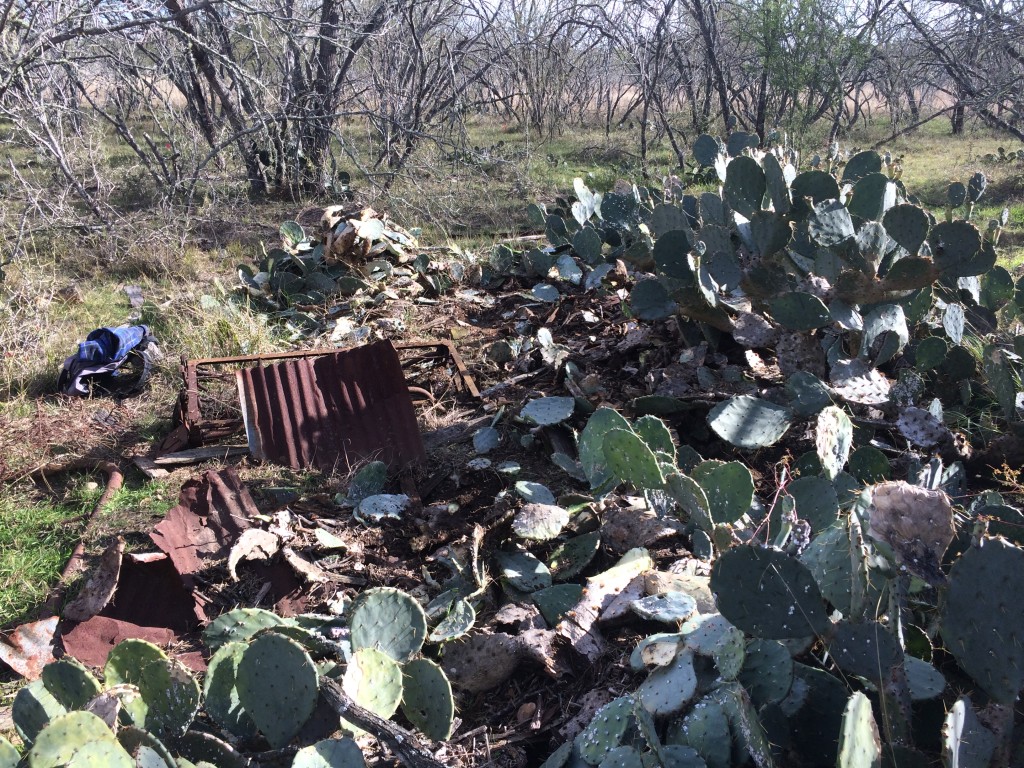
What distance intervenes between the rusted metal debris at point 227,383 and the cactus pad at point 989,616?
2555mm

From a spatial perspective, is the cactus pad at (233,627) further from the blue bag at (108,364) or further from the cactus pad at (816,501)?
the blue bag at (108,364)

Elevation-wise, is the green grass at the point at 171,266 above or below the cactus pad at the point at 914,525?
above

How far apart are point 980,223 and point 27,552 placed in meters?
7.61

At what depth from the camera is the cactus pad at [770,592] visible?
1.61 meters

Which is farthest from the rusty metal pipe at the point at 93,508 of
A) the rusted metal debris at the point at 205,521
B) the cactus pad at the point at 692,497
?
the cactus pad at the point at 692,497

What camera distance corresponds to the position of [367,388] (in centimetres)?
364

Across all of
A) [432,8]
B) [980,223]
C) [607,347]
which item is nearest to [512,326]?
[607,347]

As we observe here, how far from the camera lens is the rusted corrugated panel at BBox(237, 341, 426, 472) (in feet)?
11.3

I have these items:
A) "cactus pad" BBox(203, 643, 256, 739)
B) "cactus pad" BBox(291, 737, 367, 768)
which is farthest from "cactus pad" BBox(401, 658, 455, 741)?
"cactus pad" BBox(203, 643, 256, 739)

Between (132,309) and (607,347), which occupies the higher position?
(132,309)

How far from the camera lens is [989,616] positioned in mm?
1411

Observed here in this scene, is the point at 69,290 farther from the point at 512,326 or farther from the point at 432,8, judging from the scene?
the point at 432,8

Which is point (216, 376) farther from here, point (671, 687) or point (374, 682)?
point (671, 687)

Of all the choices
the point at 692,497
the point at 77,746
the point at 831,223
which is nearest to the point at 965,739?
the point at 692,497
